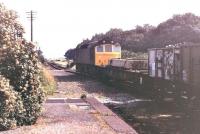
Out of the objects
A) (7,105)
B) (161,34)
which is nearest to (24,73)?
(7,105)

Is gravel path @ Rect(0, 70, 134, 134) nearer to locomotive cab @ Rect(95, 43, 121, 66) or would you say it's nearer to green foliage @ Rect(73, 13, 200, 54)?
locomotive cab @ Rect(95, 43, 121, 66)

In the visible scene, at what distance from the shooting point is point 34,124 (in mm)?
14125

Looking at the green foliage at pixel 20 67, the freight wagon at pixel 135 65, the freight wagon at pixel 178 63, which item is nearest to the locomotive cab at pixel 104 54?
the freight wagon at pixel 135 65

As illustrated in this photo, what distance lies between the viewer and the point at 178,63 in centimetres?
2219

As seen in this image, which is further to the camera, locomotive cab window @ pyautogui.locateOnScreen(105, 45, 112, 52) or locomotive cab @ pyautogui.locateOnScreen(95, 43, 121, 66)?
locomotive cab window @ pyautogui.locateOnScreen(105, 45, 112, 52)

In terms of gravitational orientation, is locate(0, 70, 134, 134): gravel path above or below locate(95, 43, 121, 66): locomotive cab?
below

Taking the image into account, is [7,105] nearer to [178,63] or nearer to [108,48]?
[178,63]

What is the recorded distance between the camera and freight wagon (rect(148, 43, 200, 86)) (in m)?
19.7

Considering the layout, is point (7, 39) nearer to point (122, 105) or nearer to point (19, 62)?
point (19, 62)

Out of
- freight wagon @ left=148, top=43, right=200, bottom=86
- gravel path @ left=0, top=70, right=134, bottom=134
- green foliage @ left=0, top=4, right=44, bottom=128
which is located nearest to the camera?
gravel path @ left=0, top=70, right=134, bottom=134

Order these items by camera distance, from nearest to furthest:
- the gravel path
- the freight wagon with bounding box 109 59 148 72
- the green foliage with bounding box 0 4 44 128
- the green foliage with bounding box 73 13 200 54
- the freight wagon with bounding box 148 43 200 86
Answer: the gravel path, the green foliage with bounding box 0 4 44 128, the freight wagon with bounding box 148 43 200 86, the freight wagon with bounding box 109 59 148 72, the green foliage with bounding box 73 13 200 54

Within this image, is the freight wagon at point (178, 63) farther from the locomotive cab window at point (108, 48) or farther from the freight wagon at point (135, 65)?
the locomotive cab window at point (108, 48)

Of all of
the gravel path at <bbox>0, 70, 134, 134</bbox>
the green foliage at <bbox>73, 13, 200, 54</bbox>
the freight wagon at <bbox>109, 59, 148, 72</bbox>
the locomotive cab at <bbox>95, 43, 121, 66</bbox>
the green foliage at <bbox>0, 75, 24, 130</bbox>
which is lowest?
the gravel path at <bbox>0, 70, 134, 134</bbox>

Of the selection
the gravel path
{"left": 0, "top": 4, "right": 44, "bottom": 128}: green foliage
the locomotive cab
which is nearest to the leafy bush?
{"left": 0, "top": 4, "right": 44, "bottom": 128}: green foliage
